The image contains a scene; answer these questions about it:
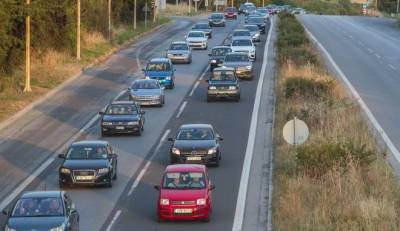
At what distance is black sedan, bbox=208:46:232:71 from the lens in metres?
56.9

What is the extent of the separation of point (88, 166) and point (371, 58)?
4209 centimetres

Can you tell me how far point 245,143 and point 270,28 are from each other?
2277 inches

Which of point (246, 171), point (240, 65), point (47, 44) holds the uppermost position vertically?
point (47, 44)

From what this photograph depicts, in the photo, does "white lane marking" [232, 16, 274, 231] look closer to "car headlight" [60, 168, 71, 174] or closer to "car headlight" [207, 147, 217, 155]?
"car headlight" [207, 147, 217, 155]

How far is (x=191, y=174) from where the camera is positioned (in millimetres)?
24750

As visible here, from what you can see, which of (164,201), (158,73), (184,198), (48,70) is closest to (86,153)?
(164,201)

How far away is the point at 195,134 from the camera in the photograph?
105 ft

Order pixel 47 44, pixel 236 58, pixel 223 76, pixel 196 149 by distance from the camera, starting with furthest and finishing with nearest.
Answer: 1. pixel 47 44
2. pixel 236 58
3. pixel 223 76
4. pixel 196 149

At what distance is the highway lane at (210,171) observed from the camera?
23859mm

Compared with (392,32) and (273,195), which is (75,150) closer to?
(273,195)

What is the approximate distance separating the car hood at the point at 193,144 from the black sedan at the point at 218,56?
24839 mm

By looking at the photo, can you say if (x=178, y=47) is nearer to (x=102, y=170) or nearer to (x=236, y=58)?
(x=236, y=58)

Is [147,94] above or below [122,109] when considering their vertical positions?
below

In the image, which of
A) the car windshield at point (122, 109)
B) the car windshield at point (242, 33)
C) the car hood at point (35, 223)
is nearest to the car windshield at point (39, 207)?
the car hood at point (35, 223)
